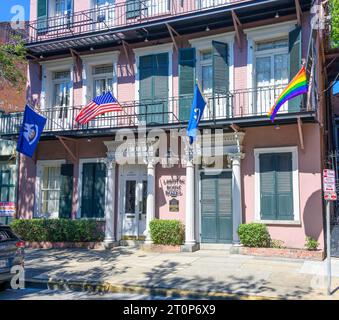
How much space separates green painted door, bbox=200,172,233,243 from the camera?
1277cm

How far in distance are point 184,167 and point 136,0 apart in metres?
6.55

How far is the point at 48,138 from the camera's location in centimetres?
1495

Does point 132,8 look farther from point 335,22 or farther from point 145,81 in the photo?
point 335,22

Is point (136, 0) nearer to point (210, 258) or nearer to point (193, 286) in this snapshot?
point (210, 258)

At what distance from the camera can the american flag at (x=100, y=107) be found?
12.8 metres

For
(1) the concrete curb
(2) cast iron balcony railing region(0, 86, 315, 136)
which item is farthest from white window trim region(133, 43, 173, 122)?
(1) the concrete curb

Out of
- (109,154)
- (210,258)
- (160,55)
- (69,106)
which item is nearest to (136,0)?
(160,55)

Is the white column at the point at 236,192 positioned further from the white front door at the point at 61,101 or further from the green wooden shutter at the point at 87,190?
the white front door at the point at 61,101

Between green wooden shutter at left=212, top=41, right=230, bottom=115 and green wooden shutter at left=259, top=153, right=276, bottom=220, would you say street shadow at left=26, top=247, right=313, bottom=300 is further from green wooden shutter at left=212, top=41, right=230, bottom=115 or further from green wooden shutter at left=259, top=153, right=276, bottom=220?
green wooden shutter at left=212, top=41, right=230, bottom=115

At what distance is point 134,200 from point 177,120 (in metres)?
3.44

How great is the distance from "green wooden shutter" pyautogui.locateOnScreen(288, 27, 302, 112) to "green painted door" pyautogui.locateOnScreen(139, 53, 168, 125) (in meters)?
4.27

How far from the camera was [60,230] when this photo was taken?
14023 millimetres

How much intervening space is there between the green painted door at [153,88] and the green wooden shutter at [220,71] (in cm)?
190

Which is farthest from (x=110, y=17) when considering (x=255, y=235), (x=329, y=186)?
(x=329, y=186)
